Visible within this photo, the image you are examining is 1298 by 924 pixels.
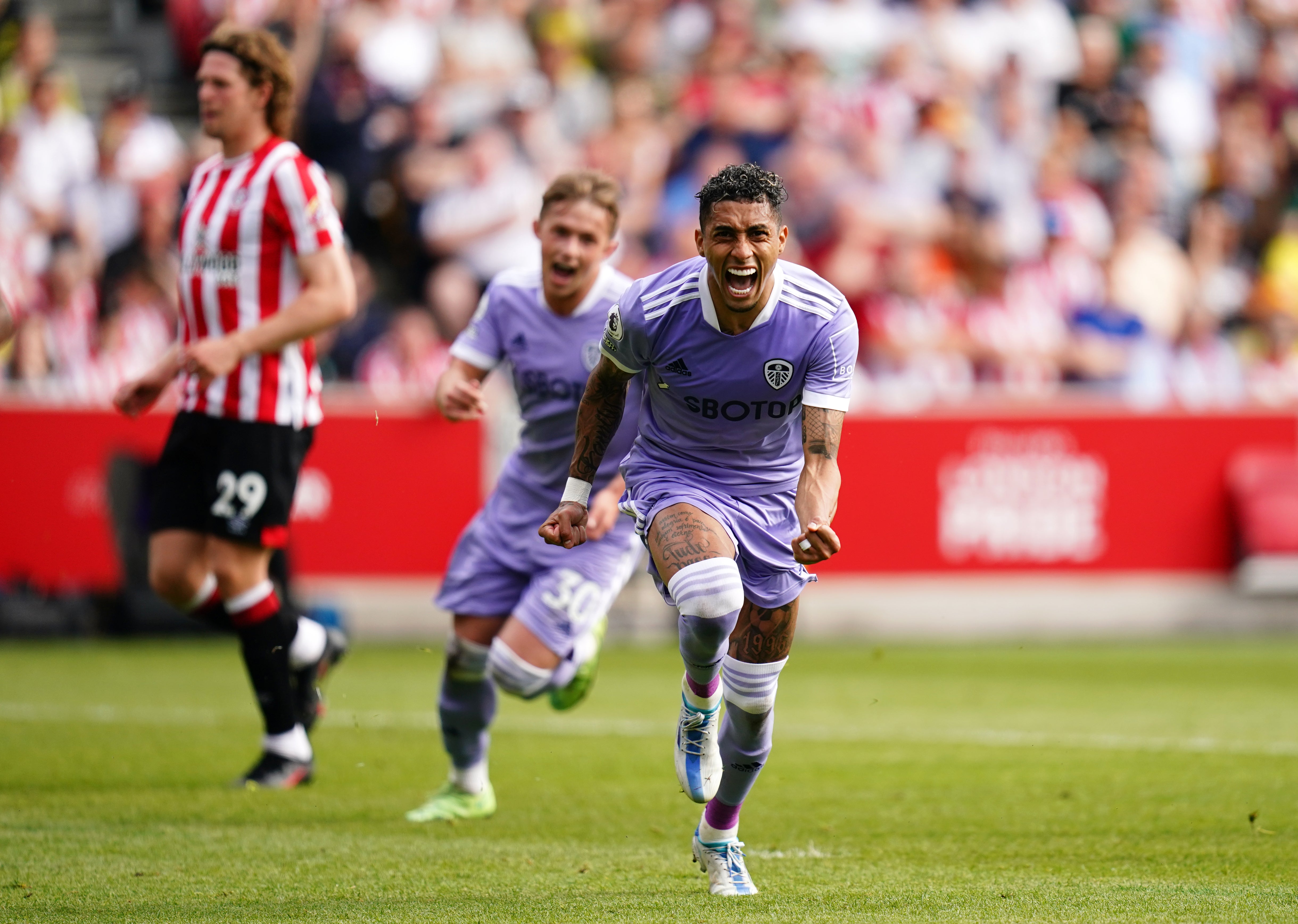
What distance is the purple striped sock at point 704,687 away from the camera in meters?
5.36

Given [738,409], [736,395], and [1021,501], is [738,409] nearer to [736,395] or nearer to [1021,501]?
[736,395]

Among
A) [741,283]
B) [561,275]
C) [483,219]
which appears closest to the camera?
[741,283]

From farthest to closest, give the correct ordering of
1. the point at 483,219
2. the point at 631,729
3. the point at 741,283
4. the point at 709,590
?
the point at 483,219
the point at 631,729
the point at 741,283
the point at 709,590

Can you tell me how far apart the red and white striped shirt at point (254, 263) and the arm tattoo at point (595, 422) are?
6.35 ft

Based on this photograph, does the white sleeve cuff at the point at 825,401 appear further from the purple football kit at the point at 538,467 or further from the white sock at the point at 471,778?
the white sock at the point at 471,778

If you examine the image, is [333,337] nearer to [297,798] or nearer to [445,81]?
[445,81]

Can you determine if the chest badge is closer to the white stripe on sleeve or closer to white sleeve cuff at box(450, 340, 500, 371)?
the white stripe on sleeve

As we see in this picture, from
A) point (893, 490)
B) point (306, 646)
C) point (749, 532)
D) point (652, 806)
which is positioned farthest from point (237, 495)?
point (893, 490)

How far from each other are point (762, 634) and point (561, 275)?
192 centimetres

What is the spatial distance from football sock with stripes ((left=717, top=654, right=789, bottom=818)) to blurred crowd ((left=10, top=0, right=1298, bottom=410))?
8634 mm

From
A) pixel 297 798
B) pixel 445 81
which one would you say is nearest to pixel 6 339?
pixel 297 798

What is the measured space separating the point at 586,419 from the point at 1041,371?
10.4 m

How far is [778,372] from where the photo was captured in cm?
536

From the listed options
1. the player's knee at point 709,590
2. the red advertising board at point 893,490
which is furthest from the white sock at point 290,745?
the red advertising board at point 893,490
